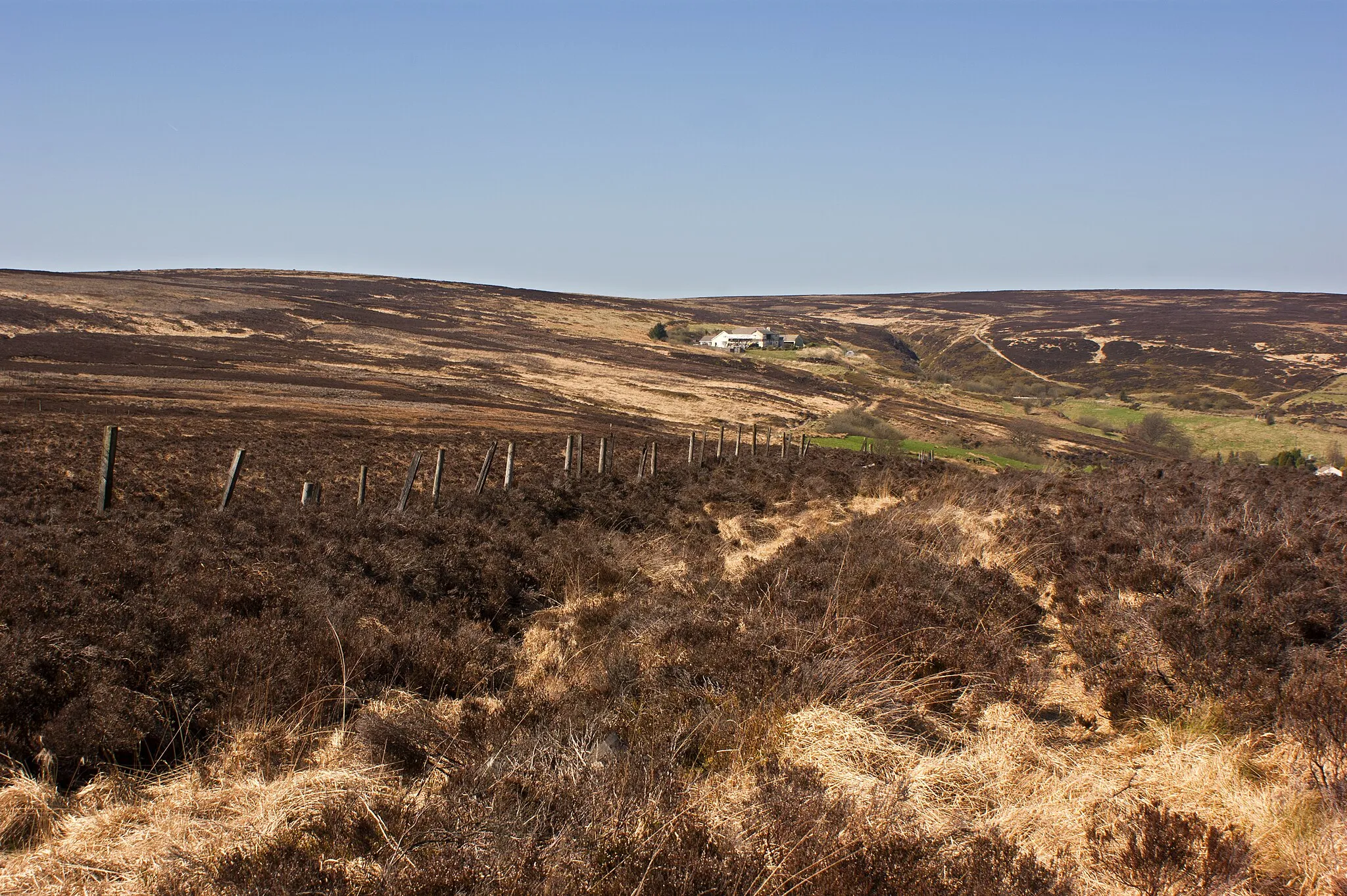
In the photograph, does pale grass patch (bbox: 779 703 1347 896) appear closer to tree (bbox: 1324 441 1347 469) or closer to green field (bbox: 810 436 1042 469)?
green field (bbox: 810 436 1042 469)

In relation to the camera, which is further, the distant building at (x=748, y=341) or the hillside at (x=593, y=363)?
the distant building at (x=748, y=341)

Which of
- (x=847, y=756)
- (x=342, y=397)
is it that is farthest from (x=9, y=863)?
(x=342, y=397)

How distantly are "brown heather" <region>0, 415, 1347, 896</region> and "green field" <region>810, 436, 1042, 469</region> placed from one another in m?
34.1

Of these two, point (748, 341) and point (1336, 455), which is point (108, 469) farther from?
point (748, 341)

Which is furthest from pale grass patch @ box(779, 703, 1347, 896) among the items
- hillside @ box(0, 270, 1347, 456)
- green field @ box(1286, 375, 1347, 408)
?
green field @ box(1286, 375, 1347, 408)

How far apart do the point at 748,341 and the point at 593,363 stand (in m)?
41.0

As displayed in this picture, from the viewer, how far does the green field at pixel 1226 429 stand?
5694cm

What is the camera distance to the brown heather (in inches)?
141

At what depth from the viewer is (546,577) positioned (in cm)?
1045

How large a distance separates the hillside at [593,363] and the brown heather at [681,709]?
31.2 m

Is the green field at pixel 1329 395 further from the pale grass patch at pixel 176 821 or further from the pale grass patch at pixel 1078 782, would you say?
the pale grass patch at pixel 176 821

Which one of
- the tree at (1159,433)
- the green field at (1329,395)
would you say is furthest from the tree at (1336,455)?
the green field at (1329,395)

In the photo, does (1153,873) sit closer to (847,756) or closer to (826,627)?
(847,756)

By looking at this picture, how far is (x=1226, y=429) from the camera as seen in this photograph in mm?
66875
